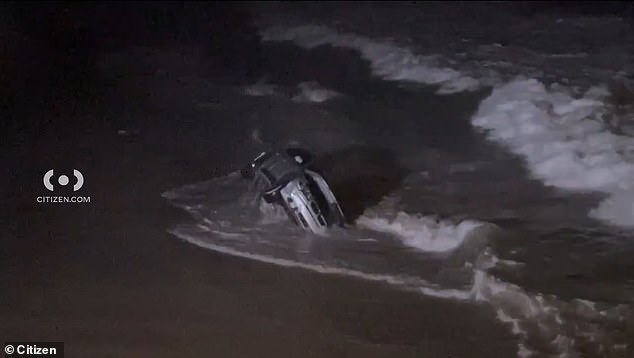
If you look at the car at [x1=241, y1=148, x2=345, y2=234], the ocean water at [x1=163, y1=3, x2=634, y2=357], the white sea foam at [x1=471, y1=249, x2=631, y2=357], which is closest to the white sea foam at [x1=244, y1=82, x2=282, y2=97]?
the ocean water at [x1=163, y1=3, x2=634, y2=357]

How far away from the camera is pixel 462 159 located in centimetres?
121

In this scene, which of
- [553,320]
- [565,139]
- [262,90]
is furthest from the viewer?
[262,90]

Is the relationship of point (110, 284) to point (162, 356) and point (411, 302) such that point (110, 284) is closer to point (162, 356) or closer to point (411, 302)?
point (162, 356)

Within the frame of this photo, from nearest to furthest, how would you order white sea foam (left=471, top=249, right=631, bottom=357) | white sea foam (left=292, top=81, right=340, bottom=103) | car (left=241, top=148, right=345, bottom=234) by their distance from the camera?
white sea foam (left=471, top=249, right=631, bottom=357) < car (left=241, top=148, right=345, bottom=234) < white sea foam (left=292, top=81, right=340, bottom=103)

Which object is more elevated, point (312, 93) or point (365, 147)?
point (312, 93)

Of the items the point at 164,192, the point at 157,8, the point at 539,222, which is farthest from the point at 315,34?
the point at 539,222

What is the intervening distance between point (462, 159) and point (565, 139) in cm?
14

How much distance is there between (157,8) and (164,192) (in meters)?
0.37

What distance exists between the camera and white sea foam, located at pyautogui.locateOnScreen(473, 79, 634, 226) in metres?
1.15

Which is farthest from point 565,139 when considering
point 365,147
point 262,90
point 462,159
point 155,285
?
point 155,285

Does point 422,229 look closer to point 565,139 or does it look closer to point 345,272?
point 345,272

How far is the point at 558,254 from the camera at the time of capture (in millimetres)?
1101

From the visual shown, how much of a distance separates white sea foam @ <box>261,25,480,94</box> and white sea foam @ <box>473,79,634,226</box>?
0.06 m

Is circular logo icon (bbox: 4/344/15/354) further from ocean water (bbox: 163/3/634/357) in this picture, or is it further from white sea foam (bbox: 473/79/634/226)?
white sea foam (bbox: 473/79/634/226)
